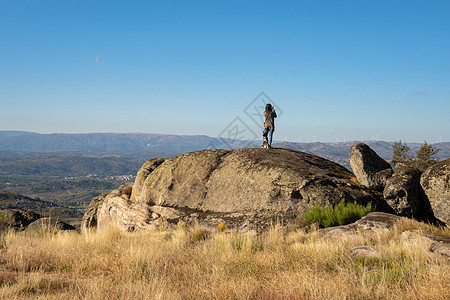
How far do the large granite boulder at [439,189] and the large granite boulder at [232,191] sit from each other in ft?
7.64

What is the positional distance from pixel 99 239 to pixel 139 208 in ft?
14.9

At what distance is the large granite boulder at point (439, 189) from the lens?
1058cm

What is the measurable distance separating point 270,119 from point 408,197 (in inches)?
329

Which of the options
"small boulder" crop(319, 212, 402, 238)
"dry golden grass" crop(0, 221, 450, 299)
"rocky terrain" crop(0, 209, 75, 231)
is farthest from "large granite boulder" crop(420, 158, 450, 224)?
"rocky terrain" crop(0, 209, 75, 231)

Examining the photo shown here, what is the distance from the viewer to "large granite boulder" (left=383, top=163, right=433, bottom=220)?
11.9 meters

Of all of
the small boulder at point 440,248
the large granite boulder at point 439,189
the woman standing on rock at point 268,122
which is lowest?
the small boulder at point 440,248

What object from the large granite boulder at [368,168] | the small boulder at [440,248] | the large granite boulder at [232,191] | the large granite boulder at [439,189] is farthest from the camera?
the large granite boulder at [368,168]

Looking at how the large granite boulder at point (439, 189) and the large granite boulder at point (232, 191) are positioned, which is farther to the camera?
the large granite boulder at point (232, 191)

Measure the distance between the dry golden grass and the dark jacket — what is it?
9033 mm

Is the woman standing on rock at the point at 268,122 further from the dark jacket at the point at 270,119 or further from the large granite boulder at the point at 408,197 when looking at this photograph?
the large granite boulder at the point at 408,197

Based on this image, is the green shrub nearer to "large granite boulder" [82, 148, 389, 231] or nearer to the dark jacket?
"large granite boulder" [82, 148, 389, 231]

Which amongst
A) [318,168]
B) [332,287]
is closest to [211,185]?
[318,168]

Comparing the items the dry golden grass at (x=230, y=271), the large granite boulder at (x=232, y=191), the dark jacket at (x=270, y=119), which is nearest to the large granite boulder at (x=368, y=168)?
the large granite boulder at (x=232, y=191)

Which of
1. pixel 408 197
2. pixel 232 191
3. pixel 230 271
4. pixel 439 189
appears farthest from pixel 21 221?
pixel 439 189
